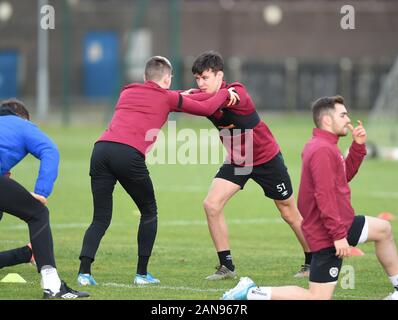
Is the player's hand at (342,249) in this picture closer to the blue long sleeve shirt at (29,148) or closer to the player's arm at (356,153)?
the player's arm at (356,153)

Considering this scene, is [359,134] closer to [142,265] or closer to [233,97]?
[233,97]

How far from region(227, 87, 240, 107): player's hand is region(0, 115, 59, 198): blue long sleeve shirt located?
2067 millimetres

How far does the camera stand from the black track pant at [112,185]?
31.2ft

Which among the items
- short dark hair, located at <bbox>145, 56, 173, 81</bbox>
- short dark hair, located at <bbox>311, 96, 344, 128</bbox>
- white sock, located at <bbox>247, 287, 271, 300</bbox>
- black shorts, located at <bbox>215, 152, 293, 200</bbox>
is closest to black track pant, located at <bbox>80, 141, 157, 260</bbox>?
short dark hair, located at <bbox>145, 56, 173, 81</bbox>

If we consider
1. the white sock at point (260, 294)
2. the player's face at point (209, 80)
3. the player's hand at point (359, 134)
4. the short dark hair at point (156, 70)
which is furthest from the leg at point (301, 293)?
the player's face at point (209, 80)

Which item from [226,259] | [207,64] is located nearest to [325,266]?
[226,259]

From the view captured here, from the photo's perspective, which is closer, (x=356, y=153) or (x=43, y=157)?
(x=43, y=157)

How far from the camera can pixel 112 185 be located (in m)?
9.66

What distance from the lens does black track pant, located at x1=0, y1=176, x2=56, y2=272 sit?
852 centimetres

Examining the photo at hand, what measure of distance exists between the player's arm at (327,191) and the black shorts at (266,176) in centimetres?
242

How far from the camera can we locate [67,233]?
1336cm

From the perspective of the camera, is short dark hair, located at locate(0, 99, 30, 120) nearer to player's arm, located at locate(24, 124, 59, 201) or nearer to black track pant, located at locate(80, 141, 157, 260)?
player's arm, located at locate(24, 124, 59, 201)

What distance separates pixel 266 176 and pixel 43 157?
2.89 meters
